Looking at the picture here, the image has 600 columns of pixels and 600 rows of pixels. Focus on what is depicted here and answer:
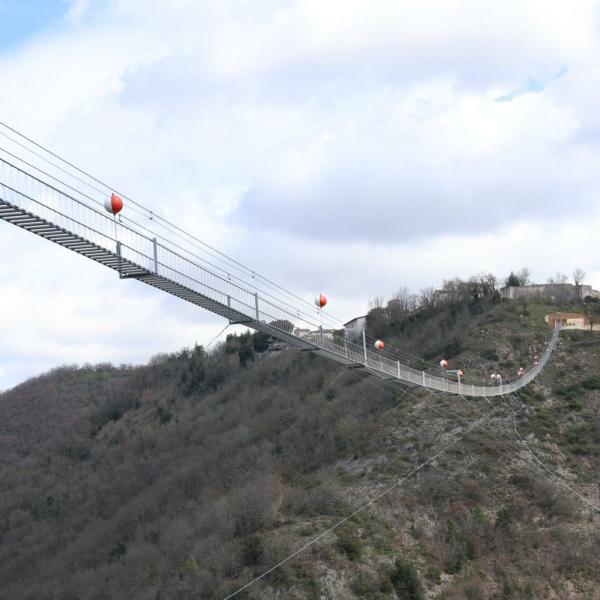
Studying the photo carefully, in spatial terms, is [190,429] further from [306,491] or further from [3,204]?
[3,204]

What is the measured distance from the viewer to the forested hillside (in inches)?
1565

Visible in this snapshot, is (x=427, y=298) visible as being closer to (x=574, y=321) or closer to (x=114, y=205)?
(x=574, y=321)

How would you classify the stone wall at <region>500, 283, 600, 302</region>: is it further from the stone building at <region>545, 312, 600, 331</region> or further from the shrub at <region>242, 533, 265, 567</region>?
the shrub at <region>242, 533, 265, 567</region>

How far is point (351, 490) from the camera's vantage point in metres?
46.8

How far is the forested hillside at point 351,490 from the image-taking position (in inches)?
1565

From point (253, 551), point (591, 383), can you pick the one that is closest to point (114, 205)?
point (253, 551)

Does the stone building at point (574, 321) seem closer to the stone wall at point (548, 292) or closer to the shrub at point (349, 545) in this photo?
the stone wall at point (548, 292)

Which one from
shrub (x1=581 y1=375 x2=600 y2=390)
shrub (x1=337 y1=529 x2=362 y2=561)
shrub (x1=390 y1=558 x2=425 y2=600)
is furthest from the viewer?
shrub (x1=581 y1=375 x2=600 y2=390)

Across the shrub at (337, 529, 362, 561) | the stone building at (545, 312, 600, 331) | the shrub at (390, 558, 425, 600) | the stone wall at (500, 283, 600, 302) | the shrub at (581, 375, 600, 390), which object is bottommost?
the shrub at (390, 558, 425, 600)

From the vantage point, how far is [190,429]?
83.5 metres

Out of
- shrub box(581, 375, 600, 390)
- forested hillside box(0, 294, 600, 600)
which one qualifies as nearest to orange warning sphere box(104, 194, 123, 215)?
forested hillside box(0, 294, 600, 600)

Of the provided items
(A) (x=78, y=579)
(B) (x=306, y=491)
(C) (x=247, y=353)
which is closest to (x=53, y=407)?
(C) (x=247, y=353)

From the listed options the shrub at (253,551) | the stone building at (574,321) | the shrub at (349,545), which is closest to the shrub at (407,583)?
the shrub at (349,545)

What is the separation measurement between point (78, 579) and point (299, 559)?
22681 millimetres
